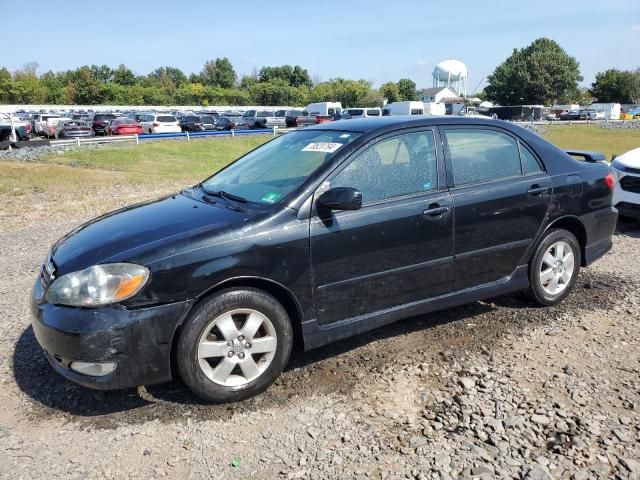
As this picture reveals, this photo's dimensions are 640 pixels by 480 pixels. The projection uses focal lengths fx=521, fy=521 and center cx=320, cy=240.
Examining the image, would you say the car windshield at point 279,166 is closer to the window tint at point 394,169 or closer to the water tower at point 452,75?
the window tint at point 394,169

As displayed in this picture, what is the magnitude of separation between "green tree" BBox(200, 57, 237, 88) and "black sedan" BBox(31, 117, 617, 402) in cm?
11206

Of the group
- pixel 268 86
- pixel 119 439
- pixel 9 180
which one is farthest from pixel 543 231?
pixel 268 86

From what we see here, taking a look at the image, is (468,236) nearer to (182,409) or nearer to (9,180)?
(182,409)

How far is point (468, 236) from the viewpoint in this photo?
156 inches

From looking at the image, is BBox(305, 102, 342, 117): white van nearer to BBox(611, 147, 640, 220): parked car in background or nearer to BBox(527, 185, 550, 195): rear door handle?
BBox(611, 147, 640, 220): parked car in background

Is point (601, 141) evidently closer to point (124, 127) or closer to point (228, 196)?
point (124, 127)

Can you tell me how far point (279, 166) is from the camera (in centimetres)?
400

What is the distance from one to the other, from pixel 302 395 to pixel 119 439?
43.5 inches

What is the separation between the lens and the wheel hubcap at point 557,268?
4.53 metres

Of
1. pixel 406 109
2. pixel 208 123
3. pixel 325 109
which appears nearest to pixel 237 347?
pixel 208 123

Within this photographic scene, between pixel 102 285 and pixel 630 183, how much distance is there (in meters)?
7.17

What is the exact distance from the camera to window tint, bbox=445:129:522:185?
4047 millimetres

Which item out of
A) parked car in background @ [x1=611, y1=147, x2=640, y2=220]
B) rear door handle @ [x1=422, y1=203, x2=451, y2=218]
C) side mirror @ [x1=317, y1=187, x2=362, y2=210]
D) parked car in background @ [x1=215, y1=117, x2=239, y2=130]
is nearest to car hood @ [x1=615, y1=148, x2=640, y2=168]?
parked car in background @ [x1=611, y1=147, x2=640, y2=220]

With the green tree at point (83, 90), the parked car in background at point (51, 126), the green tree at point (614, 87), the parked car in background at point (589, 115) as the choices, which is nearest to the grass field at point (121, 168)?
the parked car in background at point (51, 126)
